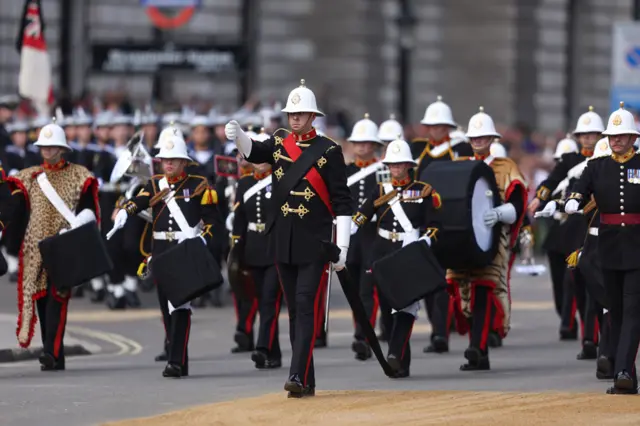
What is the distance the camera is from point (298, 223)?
1426cm

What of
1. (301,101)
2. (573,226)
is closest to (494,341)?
(573,226)

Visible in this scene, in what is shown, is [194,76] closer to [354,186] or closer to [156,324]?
[156,324]

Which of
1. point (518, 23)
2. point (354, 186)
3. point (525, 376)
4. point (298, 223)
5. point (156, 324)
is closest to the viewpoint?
point (298, 223)

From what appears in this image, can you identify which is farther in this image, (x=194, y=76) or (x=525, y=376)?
(x=194, y=76)

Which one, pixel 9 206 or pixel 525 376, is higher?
pixel 9 206

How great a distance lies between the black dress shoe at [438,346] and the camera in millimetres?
18328

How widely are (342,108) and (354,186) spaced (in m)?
17.2

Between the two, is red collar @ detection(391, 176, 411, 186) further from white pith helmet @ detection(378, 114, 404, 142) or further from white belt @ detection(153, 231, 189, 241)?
white pith helmet @ detection(378, 114, 404, 142)

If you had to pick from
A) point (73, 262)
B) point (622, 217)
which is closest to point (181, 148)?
point (73, 262)

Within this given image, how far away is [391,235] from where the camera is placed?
16922mm

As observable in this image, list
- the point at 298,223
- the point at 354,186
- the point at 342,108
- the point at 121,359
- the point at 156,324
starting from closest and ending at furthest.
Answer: the point at 298,223 < the point at 121,359 < the point at 354,186 < the point at 156,324 < the point at 342,108

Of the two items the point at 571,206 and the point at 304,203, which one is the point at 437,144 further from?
the point at 304,203

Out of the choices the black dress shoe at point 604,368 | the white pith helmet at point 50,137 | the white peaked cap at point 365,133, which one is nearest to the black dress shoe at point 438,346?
the white peaked cap at point 365,133

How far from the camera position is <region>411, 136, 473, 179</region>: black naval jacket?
19.3 metres
